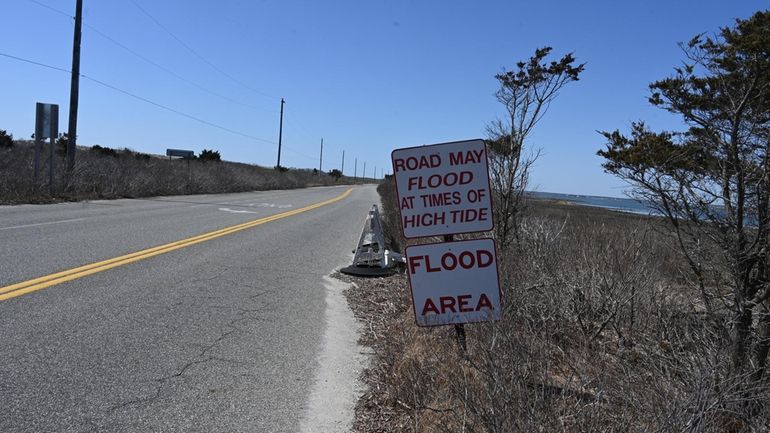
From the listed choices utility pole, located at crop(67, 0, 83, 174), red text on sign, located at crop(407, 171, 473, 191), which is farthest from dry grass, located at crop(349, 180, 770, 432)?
utility pole, located at crop(67, 0, 83, 174)

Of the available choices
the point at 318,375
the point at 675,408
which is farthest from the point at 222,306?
the point at 675,408

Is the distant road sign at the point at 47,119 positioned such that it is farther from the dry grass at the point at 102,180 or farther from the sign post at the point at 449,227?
the sign post at the point at 449,227

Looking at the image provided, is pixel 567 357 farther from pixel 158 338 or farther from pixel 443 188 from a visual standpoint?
pixel 158 338

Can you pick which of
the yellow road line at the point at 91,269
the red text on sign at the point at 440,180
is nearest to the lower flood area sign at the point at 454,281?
the red text on sign at the point at 440,180

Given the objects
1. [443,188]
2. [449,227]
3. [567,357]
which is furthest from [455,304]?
[567,357]

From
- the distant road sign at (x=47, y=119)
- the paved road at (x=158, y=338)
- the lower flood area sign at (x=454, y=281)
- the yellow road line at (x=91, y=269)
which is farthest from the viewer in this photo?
the distant road sign at (x=47, y=119)

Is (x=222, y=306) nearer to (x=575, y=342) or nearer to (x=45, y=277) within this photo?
(x=45, y=277)

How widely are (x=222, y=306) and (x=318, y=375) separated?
2.22 m

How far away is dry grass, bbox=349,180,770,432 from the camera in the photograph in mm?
2613

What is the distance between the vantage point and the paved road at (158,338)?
3398 mm

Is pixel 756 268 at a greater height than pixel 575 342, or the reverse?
pixel 756 268

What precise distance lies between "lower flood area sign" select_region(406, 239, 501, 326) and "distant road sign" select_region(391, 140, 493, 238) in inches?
7.2

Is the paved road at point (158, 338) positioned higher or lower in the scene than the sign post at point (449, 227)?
lower

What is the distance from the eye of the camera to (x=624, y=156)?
435 centimetres
